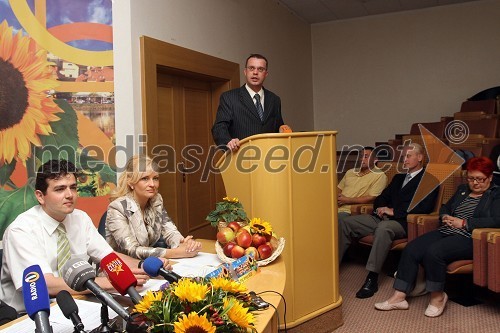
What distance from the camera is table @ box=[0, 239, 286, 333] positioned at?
1299 millimetres

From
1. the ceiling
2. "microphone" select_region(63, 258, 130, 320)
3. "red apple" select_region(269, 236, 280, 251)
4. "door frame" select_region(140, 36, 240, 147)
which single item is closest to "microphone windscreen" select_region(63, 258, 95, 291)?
"microphone" select_region(63, 258, 130, 320)

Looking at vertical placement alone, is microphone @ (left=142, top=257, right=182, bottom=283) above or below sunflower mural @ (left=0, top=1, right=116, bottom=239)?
below

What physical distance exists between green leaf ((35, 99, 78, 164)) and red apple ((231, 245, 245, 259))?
5.34 feet

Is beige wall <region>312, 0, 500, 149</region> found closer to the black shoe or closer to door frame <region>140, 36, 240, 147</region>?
door frame <region>140, 36, 240, 147</region>

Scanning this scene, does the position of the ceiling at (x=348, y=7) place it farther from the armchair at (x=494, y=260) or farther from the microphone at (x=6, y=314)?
the microphone at (x=6, y=314)

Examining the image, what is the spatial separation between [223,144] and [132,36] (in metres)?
1.10

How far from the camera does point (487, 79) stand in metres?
6.61

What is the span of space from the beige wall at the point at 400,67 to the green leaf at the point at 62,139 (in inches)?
199

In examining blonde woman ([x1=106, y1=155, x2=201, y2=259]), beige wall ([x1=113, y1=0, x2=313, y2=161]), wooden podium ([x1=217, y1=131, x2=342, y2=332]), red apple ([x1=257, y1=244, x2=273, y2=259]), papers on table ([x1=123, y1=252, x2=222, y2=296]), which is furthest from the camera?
beige wall ([x1=113, y1=0, x2=313, y2=161])

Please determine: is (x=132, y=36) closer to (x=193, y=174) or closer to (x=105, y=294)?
(x=193, y=174)

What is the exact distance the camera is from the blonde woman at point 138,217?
214cm

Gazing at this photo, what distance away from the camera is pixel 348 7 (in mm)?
6703

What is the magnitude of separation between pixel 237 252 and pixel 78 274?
79 centimetres

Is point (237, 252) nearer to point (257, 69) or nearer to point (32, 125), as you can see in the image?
point (257, 69)
